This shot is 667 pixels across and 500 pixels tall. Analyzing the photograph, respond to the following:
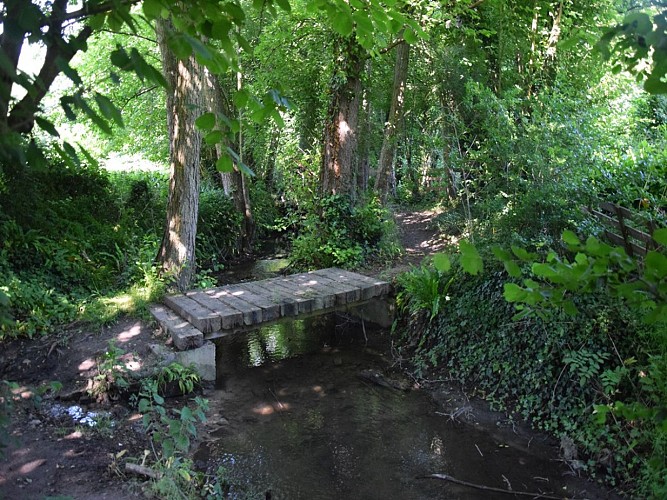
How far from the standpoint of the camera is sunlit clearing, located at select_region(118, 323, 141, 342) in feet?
22.0

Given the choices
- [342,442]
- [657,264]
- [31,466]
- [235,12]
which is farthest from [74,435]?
[657,264]

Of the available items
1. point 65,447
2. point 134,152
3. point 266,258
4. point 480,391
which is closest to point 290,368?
point 480,391

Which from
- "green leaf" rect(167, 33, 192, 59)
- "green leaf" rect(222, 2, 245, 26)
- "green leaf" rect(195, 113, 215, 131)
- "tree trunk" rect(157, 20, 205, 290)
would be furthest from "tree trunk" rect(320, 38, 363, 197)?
"green leaf" rect(167, 33, 192, 59)

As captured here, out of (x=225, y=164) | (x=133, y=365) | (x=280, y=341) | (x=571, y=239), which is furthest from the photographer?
(x=280, y=341)

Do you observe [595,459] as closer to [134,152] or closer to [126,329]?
[126,329]

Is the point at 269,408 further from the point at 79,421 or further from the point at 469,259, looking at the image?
the point at 469,259

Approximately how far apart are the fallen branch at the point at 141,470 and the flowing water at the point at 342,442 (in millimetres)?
649

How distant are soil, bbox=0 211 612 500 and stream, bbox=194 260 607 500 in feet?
0.96

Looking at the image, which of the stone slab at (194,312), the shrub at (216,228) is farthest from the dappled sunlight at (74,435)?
the shrub at (216,228)

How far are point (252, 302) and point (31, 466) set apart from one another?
3.44 metres

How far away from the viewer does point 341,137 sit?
10367 mm

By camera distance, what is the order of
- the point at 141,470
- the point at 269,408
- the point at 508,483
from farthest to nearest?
1. the point at 269,408
2. the point at 508,483
3. the point at 141,470

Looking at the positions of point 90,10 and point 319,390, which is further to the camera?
point 319,390

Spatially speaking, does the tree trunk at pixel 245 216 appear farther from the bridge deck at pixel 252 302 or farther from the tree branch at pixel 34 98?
the tree branch at pixel 34 98
